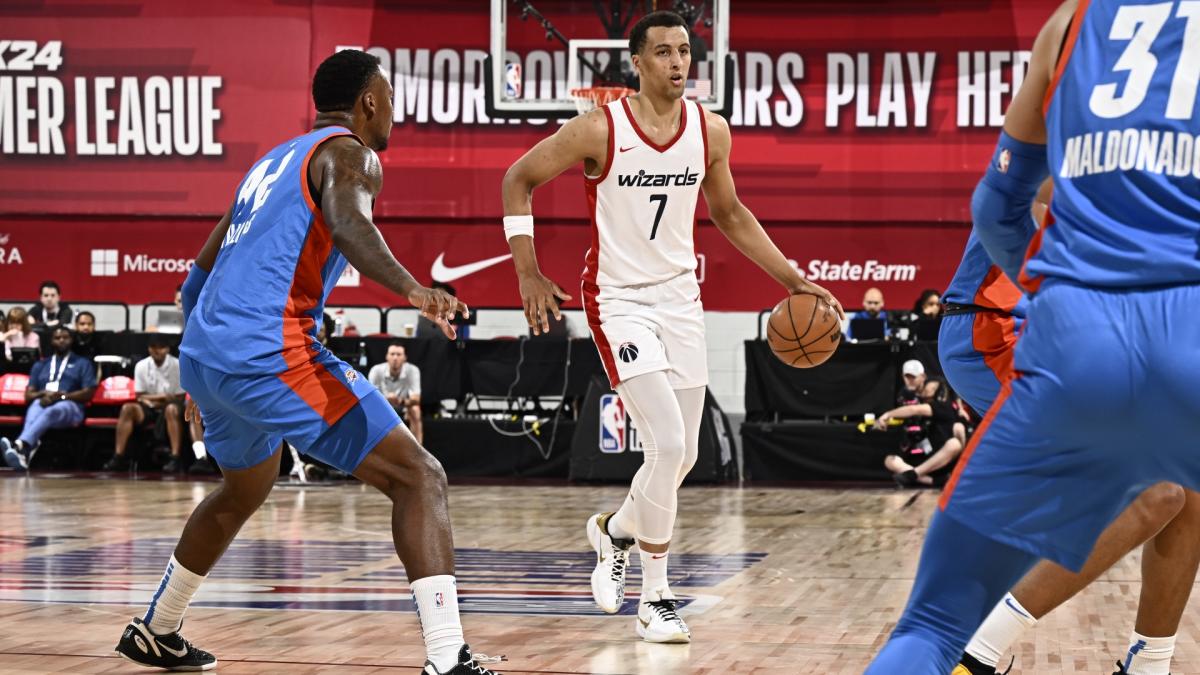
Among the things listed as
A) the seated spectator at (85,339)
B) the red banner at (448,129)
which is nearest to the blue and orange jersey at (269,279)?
the seated spectator at (85,339)

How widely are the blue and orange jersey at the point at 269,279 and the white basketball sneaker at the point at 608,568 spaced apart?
178cm

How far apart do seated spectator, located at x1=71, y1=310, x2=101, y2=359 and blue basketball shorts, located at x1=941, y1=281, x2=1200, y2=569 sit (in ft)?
46.1

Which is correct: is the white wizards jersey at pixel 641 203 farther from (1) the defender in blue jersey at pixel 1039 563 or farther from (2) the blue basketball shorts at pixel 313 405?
(2) the blue basketball shorts at pixel 313 405

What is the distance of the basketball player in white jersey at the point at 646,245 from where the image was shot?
5453mm

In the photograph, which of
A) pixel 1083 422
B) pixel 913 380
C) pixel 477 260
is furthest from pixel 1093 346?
pixel 477 260

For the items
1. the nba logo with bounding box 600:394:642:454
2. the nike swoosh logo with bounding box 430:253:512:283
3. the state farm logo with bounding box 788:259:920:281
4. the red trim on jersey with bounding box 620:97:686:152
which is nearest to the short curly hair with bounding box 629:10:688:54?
the red trim on jersey with bounding box 620:97:686:152

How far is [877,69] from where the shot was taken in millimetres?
17391

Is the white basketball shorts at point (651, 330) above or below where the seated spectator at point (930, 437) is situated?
above

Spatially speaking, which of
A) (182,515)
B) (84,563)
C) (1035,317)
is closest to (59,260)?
(182,515)

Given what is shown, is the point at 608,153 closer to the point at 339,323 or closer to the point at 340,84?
the point at 340,84

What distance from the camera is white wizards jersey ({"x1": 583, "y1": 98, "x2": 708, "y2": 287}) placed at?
18.4 ft

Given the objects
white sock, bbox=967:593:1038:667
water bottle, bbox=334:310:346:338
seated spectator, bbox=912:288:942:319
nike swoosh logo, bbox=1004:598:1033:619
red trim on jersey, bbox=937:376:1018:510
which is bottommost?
white sock, bbox=967:593:1038:667

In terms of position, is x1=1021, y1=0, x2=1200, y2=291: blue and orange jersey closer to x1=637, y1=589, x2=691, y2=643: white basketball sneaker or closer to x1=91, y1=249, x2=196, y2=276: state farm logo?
x1=637, y1=589, x2=691, y2=643: white basketball sneaker

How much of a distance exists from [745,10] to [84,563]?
39.7 ft
